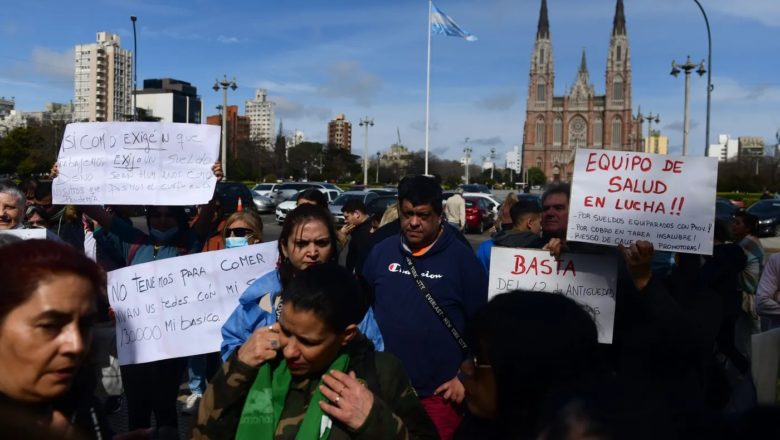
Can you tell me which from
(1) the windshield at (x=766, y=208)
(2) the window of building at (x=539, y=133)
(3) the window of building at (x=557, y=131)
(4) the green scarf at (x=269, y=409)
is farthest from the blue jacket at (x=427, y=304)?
(3) the window of building at (x=557, y=131)

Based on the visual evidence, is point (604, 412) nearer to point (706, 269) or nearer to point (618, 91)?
point (706, 269)

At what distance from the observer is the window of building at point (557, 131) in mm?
132000

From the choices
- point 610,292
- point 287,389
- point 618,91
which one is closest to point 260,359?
A: point 287,389

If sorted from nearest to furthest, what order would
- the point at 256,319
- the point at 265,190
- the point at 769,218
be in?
1. the point at 256,319
2. the point at 769,218
3. the point at 265,190

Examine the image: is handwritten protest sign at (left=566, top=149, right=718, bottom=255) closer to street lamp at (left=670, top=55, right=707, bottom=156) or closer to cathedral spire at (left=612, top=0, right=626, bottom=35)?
street lamp at (left=670, top=55, right=707, bottom=156)

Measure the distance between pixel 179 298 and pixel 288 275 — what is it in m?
1.33

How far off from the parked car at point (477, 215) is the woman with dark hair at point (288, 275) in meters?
22.1

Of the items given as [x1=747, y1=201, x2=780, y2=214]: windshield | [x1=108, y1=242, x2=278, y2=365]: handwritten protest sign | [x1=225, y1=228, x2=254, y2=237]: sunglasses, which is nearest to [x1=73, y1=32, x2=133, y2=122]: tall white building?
[x1=747, y1=201, x2=780, y2=214]: windshield

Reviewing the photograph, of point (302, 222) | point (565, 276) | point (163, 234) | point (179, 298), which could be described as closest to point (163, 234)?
point (163, 234)

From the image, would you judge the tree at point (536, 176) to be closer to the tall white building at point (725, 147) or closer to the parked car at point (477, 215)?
the tall white building at point (725, 147)

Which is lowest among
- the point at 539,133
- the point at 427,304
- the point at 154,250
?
the point at 427,304

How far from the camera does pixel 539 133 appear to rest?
132 meters

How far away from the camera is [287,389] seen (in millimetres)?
2250

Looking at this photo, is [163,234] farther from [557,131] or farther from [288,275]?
[557,131]
